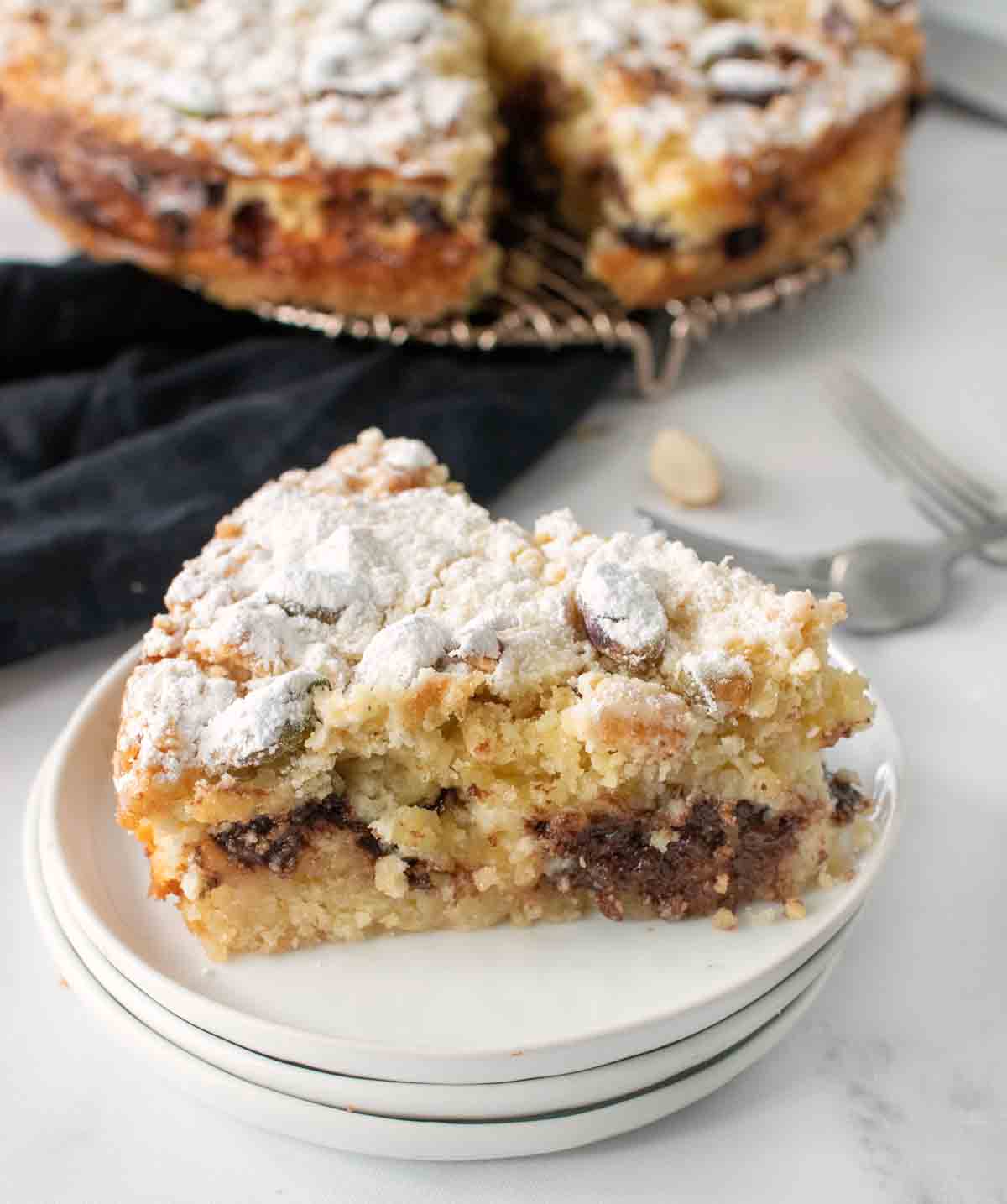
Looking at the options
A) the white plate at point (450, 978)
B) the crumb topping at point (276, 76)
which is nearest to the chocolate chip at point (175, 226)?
the crumb topping at point (276, 76)

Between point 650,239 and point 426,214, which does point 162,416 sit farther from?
point 650,239

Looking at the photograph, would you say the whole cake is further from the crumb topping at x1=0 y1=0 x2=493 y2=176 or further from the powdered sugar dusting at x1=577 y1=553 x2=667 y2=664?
the powdered sugar dusting at x1=577 y1=553 x2=667 y2=664

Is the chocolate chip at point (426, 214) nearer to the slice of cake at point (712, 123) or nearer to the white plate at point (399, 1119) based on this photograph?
the slice of cake at point (712, 123)

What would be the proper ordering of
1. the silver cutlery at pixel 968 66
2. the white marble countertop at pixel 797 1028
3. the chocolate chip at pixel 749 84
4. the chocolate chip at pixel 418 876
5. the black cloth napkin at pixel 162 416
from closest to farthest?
the white marble countertop at pixel 797 1028 < the chocolate chip at pixel 418 876 < the black cloth napkin at pixel 162 416 < the chocolate chip at pixel 749 84 < the silver cutlery at pixel 968 66

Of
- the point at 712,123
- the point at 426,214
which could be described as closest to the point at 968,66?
the point at 712,123

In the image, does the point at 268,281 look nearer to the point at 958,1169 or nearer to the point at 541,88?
the point at 541,88

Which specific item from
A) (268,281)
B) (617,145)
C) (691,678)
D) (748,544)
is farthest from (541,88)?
(691,678)
